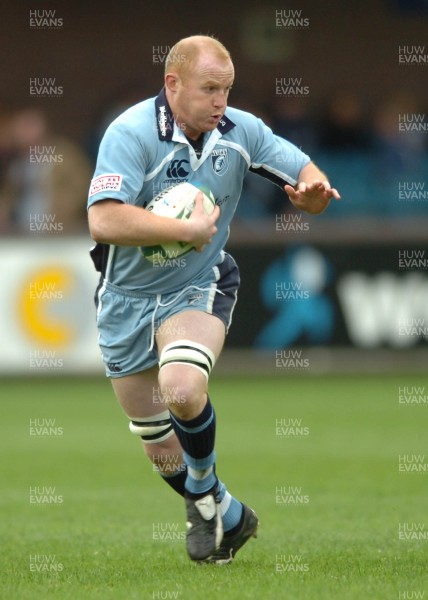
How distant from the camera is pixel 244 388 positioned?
1514 cm

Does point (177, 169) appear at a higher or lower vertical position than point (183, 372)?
higher

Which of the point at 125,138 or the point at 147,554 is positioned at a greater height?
the point at 125,138

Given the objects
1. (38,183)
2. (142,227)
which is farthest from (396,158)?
(142,227)

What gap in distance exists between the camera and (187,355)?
20.9ft

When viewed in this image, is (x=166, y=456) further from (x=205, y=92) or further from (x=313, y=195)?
(x=205, y=92)

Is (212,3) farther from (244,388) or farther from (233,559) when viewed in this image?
(233,559)

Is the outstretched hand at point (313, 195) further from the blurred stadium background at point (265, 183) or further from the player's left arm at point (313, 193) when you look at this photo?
the blurred stadium background at point (265, 183)

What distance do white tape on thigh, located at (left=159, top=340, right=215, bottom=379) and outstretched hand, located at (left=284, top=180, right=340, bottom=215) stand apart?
0.84 meters

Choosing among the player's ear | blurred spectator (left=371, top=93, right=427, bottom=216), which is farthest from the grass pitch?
blurred spectator (left=371, top=93, right=427, bottom=216)

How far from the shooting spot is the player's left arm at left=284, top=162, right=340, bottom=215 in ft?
21.3

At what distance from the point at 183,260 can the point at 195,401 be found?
768mm

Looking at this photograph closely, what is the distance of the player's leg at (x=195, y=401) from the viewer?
20.6 ft

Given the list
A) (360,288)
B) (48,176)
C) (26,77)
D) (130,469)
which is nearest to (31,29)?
(26,77)

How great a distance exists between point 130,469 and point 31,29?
39.2 feet
